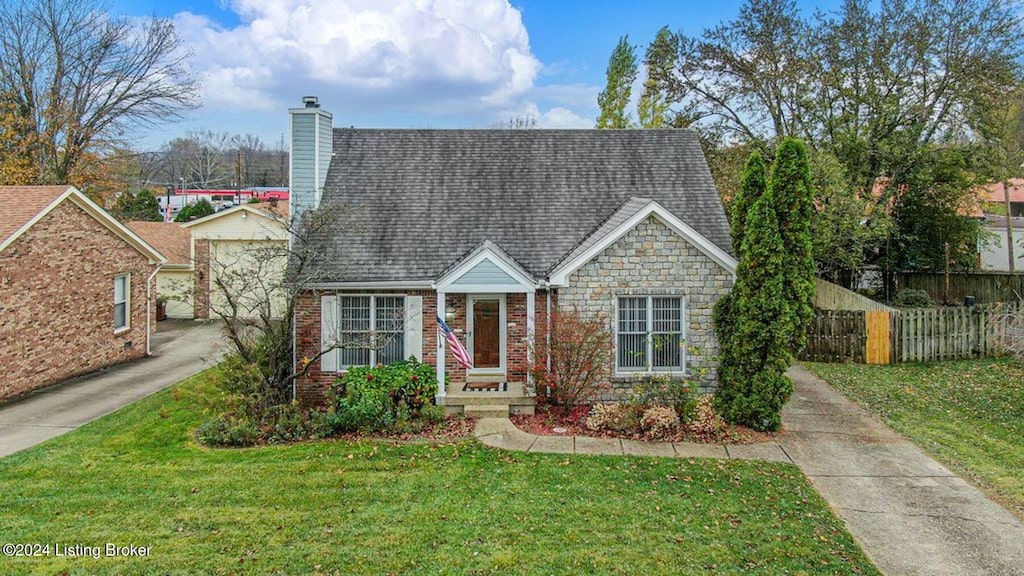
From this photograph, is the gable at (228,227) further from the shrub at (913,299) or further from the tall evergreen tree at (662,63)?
the shrub at (913,299)

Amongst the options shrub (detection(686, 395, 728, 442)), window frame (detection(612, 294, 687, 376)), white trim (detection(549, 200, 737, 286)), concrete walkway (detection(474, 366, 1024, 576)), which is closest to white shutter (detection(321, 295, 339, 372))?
concrete walkway (detection(474, 366, 1024, 576))

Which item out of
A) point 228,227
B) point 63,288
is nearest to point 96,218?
point 63,288

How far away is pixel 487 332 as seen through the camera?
13844 millimetres

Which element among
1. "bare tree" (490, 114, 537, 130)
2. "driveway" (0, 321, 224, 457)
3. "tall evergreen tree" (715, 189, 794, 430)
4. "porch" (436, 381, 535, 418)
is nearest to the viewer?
"tall evergreen tree" (715, 189, 794, 430)

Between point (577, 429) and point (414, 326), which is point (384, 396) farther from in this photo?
point (577, 429)

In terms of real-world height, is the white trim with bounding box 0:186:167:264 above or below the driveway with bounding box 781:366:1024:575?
above

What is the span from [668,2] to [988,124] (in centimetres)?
1352

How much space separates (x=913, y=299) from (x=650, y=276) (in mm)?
15219

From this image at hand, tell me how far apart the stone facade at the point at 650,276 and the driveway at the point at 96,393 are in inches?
304

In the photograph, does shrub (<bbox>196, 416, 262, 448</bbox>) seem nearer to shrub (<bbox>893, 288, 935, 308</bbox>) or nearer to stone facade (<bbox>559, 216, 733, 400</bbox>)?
stone facade (<bbox>559, 216, 733, 400</bbox>)

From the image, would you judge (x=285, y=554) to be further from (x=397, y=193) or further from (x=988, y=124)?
(x=988, y=124)

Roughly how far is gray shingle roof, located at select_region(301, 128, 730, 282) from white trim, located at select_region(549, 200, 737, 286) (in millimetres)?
550

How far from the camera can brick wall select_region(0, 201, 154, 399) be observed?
→ 14688 millimetres

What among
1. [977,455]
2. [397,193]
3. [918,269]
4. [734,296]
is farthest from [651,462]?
[918,269]
